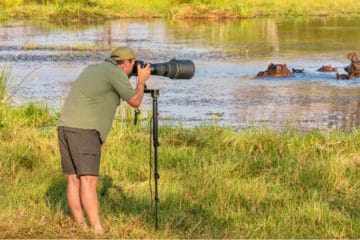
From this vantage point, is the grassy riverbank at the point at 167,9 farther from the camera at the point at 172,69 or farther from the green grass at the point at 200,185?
the camera at the point at 172,69

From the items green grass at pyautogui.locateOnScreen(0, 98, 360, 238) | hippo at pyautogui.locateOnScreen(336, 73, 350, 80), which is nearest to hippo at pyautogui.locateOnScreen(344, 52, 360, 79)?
hippo at pyautogui.locateOnScreen(336, 73, 350, 80)

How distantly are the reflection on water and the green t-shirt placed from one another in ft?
19.2

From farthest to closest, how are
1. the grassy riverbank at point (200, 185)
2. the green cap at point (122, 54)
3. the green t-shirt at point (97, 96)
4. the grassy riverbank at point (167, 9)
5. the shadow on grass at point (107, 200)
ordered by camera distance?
the grassy riverbank at point (167, 9) → the shadow on grass at point (107, 200) → the grassy riverbank at point (200, 185) → the green cap at point (122, 54) → the green t-shirt at point (97, 96)

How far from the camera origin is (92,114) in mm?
6492

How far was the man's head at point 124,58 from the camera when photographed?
651 centimetres

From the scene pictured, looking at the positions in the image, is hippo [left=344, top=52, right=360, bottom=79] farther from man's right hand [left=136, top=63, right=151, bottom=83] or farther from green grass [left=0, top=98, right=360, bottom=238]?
man's right hand [left=136, top=63, right=151, bottom=83]

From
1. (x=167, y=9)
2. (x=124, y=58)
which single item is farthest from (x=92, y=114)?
(x=167, y=9)

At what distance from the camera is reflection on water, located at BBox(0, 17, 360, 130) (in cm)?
1363

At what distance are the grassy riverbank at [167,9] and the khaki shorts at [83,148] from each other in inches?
1147

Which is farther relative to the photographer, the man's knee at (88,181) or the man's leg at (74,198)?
the man's leg at (74,198)

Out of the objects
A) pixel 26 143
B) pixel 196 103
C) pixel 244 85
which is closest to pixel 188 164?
pixel 26 143

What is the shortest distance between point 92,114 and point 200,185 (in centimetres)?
186

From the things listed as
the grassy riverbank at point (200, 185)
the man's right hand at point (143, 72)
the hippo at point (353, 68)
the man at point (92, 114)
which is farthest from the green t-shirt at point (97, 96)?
the hippo at point (353, 68)

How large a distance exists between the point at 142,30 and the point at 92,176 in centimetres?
2365
